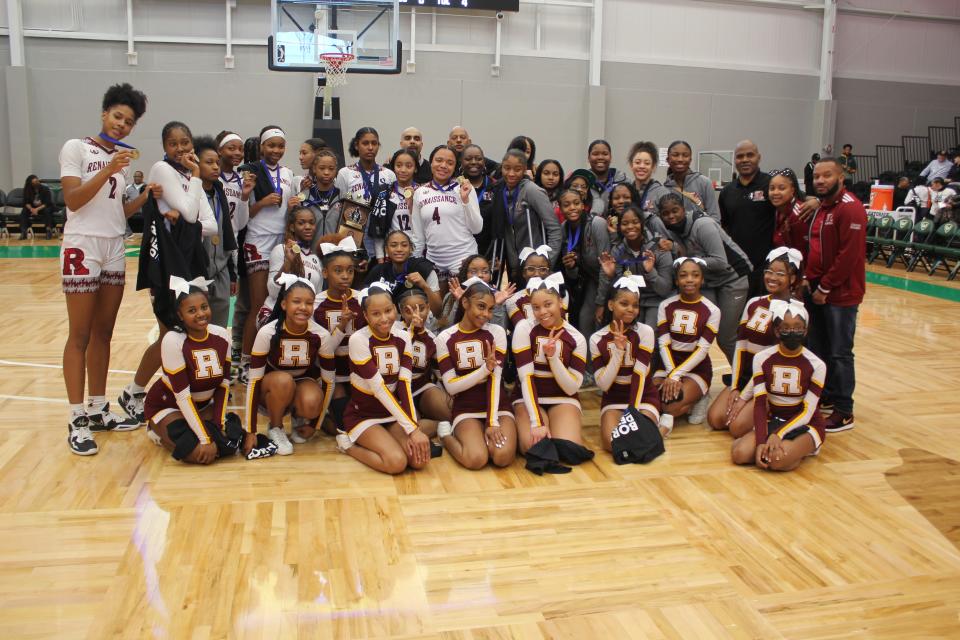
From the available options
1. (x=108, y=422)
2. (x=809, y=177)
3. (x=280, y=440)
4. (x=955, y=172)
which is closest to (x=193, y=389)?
(x=280, y=440)

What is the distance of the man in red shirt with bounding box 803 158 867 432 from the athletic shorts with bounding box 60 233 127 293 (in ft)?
13.3

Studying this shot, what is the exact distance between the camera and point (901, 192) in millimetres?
14156

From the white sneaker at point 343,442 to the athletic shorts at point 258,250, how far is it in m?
1.59

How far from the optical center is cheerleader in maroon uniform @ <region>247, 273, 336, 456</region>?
439cm

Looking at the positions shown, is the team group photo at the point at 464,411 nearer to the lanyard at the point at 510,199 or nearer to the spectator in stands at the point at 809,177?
the lanyard at the point at 510,199

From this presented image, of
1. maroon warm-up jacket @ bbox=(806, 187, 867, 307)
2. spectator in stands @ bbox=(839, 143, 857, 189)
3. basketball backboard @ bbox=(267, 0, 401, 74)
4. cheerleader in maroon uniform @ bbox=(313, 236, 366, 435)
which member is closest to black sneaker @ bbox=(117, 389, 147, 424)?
cheerleader in maroon uniform @ bbox=(313, 236, 366, 435)

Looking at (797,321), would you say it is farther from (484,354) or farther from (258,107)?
(258,107)

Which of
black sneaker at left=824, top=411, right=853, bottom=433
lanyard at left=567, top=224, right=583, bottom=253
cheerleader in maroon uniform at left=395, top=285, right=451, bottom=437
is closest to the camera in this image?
cheerleader in maroon uniform at left=395, top=285, right=451, bottom=437

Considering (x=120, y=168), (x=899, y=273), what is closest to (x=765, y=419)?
(x=120, y=168)

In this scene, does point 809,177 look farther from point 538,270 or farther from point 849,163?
point 849,163

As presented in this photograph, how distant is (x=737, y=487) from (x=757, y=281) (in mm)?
2025

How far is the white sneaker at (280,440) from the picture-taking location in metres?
4.39

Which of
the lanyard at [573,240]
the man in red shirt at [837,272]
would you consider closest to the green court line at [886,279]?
the man in red shirt at [837,272]

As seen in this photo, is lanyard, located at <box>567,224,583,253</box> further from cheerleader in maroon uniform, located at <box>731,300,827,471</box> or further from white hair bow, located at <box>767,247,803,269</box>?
cheerleader in maroon uniform, located at <box>731,300,827,471</box>
